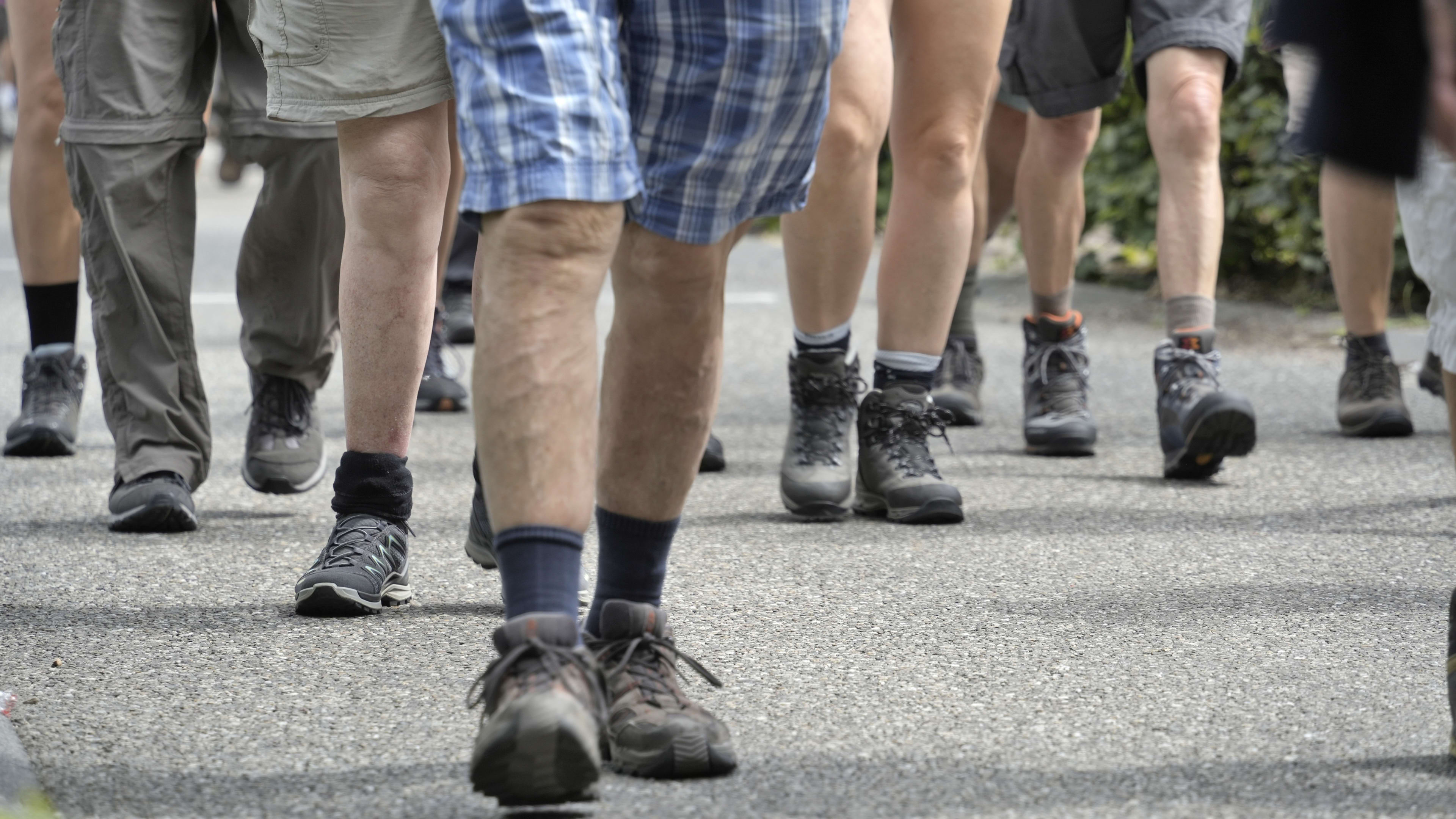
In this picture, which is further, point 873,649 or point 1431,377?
point 1431,377

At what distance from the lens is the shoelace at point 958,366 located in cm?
476

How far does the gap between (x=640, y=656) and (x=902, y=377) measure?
1585mm

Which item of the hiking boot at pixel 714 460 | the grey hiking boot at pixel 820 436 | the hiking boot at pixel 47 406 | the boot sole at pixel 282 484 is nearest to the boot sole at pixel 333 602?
the boot sole at pixel 282 484

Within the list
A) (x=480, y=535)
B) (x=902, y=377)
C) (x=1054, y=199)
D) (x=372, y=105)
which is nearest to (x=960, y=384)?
(x=1054, y=199)

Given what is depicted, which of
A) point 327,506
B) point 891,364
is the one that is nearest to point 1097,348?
point 891,364

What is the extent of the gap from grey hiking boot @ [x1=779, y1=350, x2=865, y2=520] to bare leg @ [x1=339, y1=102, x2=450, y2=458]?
1005mm

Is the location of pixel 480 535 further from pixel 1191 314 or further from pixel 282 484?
pixel 1191 314

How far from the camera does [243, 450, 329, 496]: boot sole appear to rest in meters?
3.36

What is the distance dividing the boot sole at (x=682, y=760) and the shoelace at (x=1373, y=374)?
3066 millimetres

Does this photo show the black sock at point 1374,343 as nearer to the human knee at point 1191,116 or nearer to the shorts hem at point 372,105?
the human knee at point 1191,116

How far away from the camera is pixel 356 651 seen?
7.82ft

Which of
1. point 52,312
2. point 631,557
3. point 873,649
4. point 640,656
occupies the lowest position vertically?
point 873,649

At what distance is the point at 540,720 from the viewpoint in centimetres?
158

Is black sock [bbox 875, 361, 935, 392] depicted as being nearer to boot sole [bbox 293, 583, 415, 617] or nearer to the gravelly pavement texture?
the gravelly pavement texture
